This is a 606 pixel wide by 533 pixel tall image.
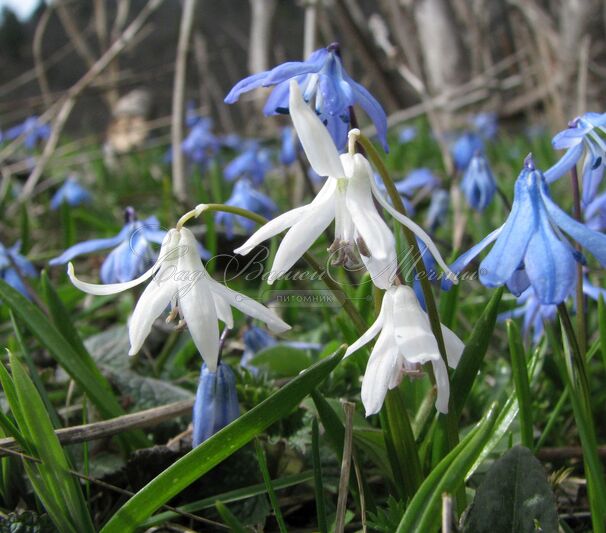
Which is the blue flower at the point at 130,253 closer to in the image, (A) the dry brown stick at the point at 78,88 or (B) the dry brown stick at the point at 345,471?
(B) the dry brown stick at the point at 345,471

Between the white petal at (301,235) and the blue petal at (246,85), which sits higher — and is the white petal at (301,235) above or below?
below

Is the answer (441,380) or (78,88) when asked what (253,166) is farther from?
(441,380)

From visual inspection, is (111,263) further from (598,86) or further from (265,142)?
(598,86)

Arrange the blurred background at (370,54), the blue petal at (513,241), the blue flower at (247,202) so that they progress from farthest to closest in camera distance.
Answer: the blurred background at (370,54) < the blue flower at (247,202) < the blue petal at (513,241)

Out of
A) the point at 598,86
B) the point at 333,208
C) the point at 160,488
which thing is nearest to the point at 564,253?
the point at 333,208

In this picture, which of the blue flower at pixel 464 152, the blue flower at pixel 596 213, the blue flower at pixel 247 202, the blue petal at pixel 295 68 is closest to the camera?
the blue petal at pixel 295 68

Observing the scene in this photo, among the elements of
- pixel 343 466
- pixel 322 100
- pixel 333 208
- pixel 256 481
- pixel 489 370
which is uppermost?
pixel 322 100

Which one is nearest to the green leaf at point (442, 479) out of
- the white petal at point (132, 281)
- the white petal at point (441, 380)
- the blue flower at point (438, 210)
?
the white petal at point (441, 380)
